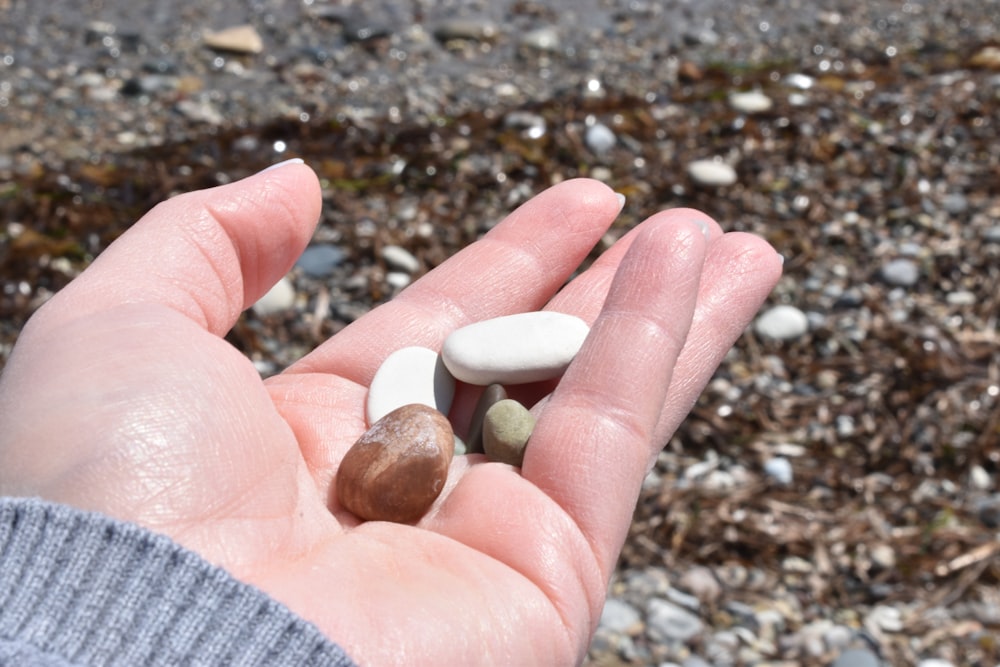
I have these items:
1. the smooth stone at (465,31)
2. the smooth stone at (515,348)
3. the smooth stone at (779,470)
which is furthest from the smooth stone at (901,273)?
the smooth stone at (465,31)

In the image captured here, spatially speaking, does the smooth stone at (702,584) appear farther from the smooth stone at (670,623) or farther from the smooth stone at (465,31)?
the smooth stone at (465,31)

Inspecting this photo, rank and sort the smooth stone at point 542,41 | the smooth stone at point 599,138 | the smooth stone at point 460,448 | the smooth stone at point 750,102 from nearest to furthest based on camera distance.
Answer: the smooth stone at point 460,448 < the smooth stone at point 599,138 < the smooth stone at point 750,102 < the smooth stone at point 542,41

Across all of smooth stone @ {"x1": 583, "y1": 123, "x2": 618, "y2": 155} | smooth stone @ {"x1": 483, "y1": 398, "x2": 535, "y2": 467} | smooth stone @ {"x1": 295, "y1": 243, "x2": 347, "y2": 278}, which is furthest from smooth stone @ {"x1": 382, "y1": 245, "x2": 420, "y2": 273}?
smooth stone @ {"x1": 483, "y1": 398, "x2": 535, "y2": 467}

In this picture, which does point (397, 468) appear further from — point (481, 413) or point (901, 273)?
point (901, 273)

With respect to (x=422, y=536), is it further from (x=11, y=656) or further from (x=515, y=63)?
(x=515, y=63)

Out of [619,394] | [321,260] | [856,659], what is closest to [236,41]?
[321,260]

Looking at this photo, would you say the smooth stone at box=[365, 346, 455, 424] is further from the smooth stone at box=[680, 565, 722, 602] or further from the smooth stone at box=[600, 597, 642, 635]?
the smooth stone at box=[680, 565, 722, 602]

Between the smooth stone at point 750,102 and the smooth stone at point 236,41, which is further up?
the smooth stone at point 750,102
